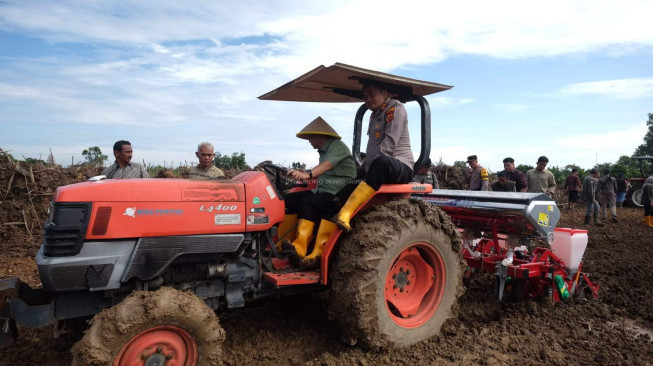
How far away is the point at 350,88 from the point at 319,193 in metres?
1.09

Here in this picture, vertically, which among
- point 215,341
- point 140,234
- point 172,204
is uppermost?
point 172,204

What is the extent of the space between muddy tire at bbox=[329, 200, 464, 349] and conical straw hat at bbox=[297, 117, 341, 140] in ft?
2.94

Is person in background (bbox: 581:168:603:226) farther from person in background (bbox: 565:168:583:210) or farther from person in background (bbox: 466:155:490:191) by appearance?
person in background (bbox: 466:155:490:191)

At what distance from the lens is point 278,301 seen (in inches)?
175

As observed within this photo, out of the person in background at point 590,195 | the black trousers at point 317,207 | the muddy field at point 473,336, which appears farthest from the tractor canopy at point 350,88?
the person in background at point 590,195

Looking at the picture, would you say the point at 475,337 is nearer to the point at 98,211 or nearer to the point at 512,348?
the point at 512,348

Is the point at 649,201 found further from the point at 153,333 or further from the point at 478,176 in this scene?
the point at 153,333

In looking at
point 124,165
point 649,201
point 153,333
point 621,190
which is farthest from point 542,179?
point 621,190

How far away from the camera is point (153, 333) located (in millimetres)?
2725

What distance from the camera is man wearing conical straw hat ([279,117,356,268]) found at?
367 cm

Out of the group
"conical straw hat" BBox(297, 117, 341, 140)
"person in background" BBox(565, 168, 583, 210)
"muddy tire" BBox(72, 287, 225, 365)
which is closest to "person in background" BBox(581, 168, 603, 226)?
"person in background" BBox(565, 168, 583, 210)

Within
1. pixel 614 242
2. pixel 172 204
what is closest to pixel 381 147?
pixel 172 204

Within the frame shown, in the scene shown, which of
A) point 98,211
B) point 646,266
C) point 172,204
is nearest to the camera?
point 98,211

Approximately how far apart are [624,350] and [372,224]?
8.08 ft
